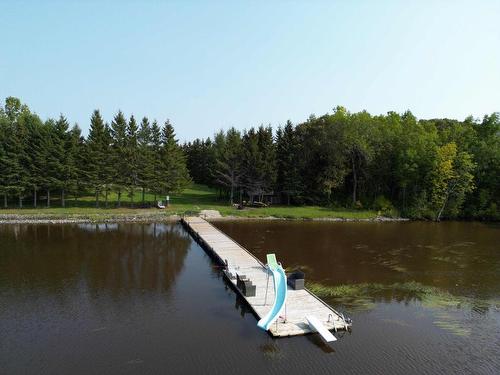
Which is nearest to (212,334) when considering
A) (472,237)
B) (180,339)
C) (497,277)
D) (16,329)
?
(180,339)

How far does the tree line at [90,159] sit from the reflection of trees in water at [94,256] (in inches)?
361

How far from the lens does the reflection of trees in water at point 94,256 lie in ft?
74.7

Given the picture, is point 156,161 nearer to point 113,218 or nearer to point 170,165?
point 170,165

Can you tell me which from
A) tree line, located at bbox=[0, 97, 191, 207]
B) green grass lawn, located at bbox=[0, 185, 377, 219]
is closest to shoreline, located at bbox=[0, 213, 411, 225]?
green grass lawn, located at bbox=[0, 185, 377, 219]

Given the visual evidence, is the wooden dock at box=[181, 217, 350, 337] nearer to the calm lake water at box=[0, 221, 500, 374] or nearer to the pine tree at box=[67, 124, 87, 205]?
the calm lake water at box=[0, 221, 500, 374]

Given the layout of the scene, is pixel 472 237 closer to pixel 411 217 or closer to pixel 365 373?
pixel 411 217

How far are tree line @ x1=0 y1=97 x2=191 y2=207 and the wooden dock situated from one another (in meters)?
23.0

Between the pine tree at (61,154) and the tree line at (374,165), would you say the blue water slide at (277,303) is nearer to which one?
the tree line at (374,165)

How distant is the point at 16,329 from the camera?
16344 millimetres

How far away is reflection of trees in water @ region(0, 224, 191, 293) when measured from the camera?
22.8 metres

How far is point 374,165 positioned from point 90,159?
36226mm

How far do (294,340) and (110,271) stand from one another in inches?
538

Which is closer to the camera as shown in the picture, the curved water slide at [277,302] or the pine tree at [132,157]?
the curved water slide at [277,302]

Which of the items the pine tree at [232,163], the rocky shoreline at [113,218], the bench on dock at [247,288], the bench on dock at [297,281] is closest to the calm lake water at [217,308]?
the bench on dock at [247,288]
